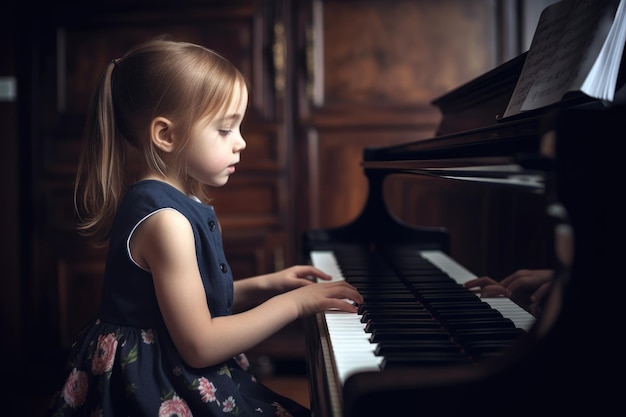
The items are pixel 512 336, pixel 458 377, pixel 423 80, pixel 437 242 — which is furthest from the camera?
pixel 423 80

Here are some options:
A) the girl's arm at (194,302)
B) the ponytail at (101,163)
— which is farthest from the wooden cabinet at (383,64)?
the girl's arm at (194,302)

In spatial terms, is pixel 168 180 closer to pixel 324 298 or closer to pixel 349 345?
pixel 324 298

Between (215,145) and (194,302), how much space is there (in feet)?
1.02

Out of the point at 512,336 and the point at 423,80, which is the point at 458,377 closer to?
the point at 512,336

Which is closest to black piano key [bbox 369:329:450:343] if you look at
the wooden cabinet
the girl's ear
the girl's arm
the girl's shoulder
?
the girl's arm

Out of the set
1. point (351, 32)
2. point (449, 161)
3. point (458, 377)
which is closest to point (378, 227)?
point (449, 161)

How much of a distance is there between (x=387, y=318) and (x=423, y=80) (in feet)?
7.02

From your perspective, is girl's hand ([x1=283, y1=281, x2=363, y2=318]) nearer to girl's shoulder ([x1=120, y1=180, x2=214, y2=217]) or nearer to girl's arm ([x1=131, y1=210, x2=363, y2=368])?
girl's arm ([x1=131, y1=210, x2=363, y2=368])

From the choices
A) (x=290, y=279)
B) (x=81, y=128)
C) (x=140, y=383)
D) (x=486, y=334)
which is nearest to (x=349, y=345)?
(x=486, y=334)

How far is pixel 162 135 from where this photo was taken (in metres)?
1.16

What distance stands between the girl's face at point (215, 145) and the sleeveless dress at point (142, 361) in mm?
62

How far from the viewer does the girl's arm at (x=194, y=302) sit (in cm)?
100

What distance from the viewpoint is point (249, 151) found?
2.96 m

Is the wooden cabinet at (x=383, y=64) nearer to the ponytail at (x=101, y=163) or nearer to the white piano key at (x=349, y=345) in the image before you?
the ponytail at (x=101, y=163)
